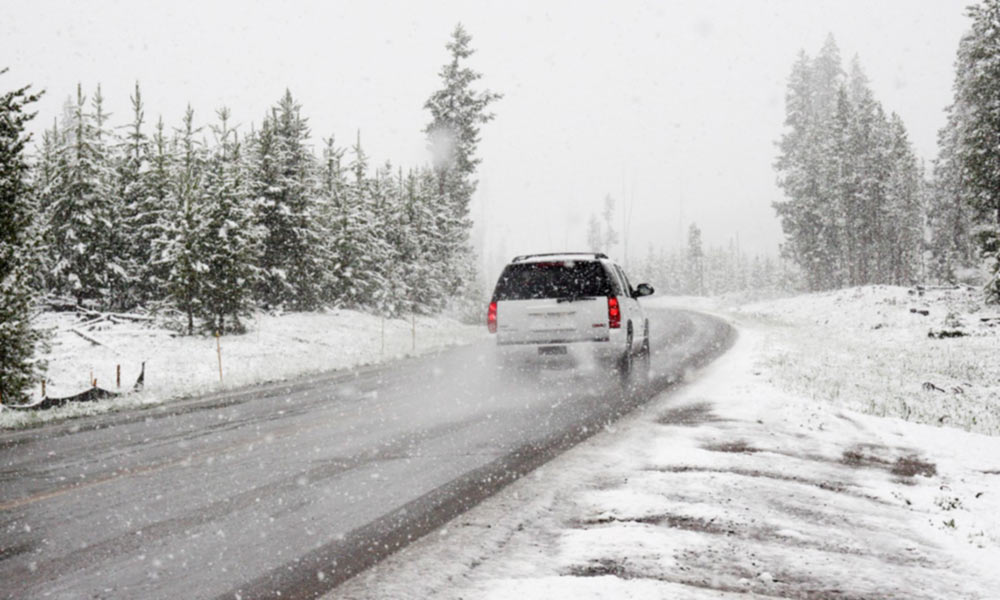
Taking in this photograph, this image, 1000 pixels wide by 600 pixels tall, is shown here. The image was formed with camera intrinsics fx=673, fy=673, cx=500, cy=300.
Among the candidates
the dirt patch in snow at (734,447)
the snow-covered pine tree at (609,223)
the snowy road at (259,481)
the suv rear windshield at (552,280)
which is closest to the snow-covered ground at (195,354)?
the snowy road at (259,481)

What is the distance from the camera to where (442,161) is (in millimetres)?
41594

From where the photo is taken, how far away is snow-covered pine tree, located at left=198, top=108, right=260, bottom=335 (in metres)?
22.0

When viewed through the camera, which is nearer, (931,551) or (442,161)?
(931,551)

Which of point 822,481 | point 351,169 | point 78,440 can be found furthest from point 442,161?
point 822,481

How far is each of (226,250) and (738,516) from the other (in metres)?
20.8

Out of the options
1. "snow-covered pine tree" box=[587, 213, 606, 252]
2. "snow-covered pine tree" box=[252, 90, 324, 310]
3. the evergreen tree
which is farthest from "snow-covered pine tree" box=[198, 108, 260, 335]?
"snow-covered pine tree" box=[587, 213, 606, 252]

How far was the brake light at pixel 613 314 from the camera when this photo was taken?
11.7 meters

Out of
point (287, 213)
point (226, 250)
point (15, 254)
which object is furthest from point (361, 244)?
point (15, 254)

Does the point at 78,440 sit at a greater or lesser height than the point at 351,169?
lesser

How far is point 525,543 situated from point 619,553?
60cm

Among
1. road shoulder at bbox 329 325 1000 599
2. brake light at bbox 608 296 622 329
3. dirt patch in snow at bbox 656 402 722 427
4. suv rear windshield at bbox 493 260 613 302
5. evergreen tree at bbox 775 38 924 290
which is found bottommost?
road shoulder at bbox 329 325 1000 599

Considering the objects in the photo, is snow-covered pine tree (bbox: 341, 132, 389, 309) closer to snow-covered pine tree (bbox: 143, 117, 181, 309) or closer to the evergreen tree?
snow-covered pine tree (bbox: 143, 117, 181, 309)

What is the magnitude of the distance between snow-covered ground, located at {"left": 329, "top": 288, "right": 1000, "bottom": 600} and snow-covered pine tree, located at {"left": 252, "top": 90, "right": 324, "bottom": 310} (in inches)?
874

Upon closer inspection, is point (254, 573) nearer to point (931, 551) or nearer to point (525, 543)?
point (525, 543)
